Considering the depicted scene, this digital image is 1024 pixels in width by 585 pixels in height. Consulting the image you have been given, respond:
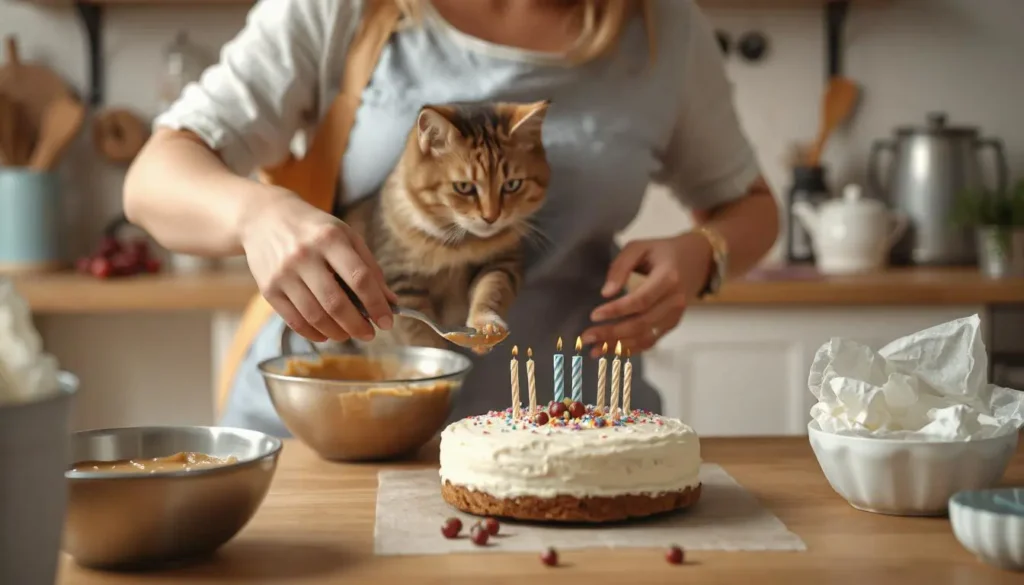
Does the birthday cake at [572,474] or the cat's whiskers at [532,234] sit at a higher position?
the cat's whiskers at [532,234]

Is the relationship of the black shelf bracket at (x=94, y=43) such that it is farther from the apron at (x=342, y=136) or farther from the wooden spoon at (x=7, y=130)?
the apron at (x=342, y=136)

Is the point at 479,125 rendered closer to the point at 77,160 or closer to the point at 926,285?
the point at 926,285

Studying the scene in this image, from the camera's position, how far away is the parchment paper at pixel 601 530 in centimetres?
79

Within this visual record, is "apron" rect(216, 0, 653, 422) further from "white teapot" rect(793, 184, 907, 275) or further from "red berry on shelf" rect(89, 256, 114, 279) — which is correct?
"white teapot" rect(793, 184, 907, 275)

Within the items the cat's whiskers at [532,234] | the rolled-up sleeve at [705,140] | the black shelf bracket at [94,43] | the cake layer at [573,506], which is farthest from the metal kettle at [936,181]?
the cake layer at [573,506]

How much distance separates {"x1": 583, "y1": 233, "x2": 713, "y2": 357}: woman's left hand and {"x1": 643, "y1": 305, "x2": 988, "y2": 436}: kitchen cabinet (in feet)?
3.24

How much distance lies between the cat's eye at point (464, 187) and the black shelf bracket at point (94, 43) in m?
1.84

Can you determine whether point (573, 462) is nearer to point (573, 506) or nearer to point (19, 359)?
point (573, 506)

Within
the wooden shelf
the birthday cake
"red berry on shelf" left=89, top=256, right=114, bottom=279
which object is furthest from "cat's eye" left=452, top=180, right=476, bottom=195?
"red berry on shelf" left=89, top=256, right=114, bottom=279

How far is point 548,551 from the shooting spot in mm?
747

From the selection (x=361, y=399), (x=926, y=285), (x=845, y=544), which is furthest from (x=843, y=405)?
(x=926, y=285)

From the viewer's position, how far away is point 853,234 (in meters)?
2.55

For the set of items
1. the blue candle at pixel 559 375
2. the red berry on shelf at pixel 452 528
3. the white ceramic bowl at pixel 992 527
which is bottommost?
the red berry on shelf at pixel 452 528

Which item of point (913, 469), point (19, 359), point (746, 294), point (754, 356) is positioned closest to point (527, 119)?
point (913, 469)
